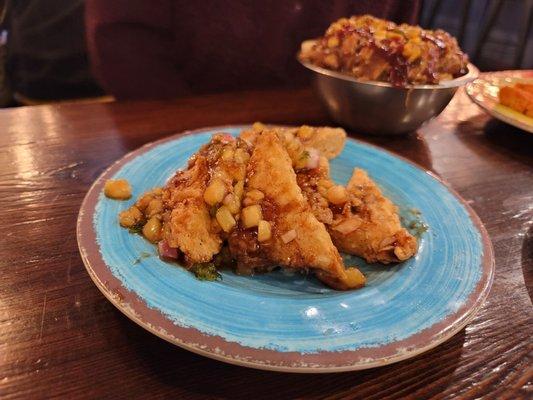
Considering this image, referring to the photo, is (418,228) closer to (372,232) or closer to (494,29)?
(372,232)

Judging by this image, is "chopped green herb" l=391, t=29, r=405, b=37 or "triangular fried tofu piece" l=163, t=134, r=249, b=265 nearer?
"triangular fried tofu piece" l=163, t=134, r=249, b=265

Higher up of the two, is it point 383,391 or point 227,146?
point 227,146

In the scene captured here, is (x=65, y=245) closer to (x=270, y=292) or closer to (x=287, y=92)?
(x=270, y=292)

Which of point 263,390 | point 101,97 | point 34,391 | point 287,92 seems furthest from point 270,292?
point 101,97

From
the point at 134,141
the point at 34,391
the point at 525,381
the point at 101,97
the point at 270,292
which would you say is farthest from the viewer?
the point at 101,97

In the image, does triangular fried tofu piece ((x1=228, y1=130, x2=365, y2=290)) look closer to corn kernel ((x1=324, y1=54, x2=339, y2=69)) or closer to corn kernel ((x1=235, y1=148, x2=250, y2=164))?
corn kernel ((x1=235, y1=148, x2=250, y2=164))

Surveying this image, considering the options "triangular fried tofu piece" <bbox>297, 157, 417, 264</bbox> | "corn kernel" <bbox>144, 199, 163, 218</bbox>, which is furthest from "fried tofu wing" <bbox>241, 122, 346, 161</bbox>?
"corn kernel" <bbox>144, 199, 163, 218</bbox>
